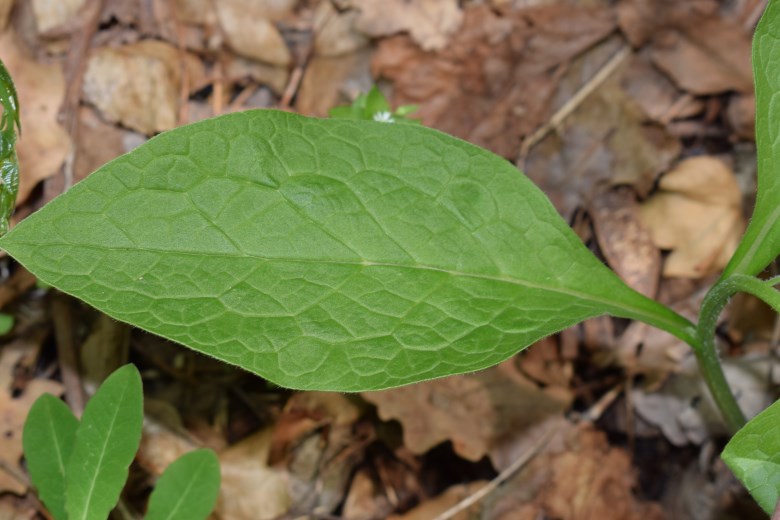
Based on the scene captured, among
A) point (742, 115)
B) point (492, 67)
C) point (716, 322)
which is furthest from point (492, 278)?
point (742, 115)

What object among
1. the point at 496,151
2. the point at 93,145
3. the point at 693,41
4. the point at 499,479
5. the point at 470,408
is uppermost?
the point at 693,41

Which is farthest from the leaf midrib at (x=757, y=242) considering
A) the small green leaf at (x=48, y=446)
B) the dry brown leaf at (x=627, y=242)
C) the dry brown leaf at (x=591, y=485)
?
the small green leaf at (x=48, y=446)

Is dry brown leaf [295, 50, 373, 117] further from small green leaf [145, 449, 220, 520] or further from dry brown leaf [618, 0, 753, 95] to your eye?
small green leaf [145, 449, 220, 520]

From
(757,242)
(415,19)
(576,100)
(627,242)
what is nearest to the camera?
(757,242)

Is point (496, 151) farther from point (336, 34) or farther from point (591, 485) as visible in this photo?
point (591, 485)

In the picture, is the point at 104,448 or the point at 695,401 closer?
the point at 104,448

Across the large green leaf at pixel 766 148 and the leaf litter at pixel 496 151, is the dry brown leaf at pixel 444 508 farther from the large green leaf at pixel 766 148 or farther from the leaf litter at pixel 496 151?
the large green leaf at pixel 766 148
